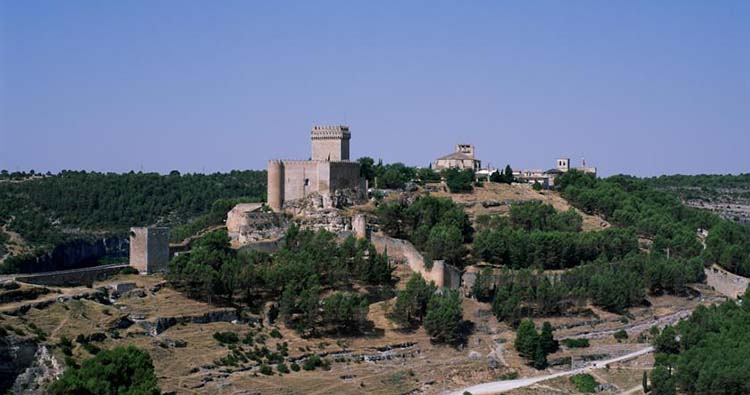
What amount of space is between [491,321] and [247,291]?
39.6ft

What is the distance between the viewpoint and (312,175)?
61375 millimetres

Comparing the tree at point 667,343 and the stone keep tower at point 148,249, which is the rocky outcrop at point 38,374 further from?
the tree at point 667,343

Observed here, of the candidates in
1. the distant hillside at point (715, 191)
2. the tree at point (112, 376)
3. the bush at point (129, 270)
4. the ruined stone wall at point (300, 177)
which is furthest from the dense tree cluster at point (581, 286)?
the distant hillside at point (715, 191)

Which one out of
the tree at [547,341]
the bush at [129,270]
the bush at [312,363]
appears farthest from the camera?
the bush at [129,270]

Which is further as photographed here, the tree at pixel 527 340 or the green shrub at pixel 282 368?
the tree at pixel 527 340

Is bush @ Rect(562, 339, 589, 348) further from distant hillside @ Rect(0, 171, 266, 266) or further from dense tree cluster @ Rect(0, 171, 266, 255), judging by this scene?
dense tree cluster @ Rect(0, 171, 266, 255)

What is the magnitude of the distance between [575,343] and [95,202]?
46.9 meters

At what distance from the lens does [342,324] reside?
1983 inches

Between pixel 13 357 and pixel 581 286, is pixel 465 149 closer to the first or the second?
pixel 581 286

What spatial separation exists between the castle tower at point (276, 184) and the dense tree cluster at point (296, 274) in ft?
17.5

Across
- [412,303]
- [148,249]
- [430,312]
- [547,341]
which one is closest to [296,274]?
[412,303]

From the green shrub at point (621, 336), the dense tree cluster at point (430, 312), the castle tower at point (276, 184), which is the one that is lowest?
the green shrub at point (621, 336)

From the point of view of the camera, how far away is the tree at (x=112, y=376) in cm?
3453

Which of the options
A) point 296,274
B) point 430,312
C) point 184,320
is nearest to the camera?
point 184,320
